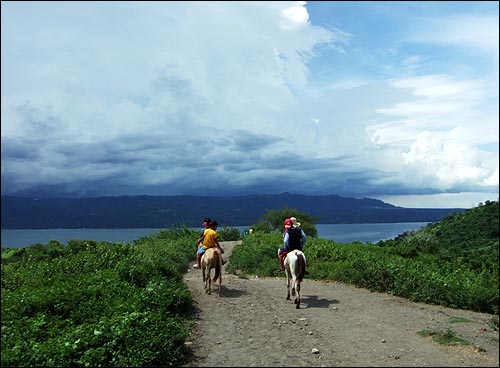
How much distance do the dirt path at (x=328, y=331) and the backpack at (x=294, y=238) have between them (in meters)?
1.66

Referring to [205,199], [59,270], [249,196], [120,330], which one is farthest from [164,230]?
[249,196]

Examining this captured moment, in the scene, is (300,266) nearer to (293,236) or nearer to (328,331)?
(293,236)

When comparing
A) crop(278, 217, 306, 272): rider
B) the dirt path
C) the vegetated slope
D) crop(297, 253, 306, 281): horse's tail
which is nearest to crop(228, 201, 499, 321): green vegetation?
the dirt path

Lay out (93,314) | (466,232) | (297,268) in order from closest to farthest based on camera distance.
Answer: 1. (93,314)
2. (297,268)
3. (466,232)

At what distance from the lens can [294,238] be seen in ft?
45.1

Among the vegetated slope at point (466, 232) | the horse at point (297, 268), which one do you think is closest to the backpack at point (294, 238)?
the horse at point (297, 268)

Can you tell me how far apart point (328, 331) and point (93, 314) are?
Answer: 206 inches

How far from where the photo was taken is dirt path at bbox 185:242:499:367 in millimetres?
8094

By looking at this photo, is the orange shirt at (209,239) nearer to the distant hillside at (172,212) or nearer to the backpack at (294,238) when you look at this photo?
the backpack at (294,238)

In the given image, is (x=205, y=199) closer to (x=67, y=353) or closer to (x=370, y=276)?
(x=370, y=276)

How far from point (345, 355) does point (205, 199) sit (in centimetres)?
7286

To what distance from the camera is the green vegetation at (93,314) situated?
7.73 meters

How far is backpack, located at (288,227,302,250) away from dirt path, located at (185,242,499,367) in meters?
1.66

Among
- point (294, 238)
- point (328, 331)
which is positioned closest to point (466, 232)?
point (294, 238)
